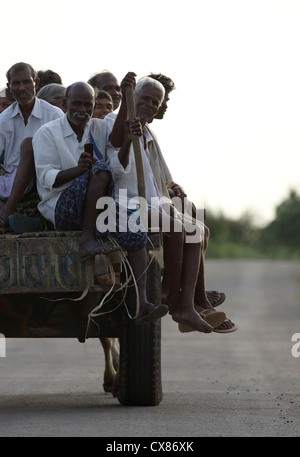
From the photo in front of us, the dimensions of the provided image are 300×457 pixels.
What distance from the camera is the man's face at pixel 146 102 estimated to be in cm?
957

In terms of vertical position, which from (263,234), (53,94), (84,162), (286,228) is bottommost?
(263,234)

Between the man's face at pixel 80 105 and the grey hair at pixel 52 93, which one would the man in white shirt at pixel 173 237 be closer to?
the man's face at pixel 80 105

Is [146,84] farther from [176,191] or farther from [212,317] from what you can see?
[212,317]

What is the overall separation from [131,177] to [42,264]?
999mm

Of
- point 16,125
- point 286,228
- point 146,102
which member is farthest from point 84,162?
Result: point 286,228

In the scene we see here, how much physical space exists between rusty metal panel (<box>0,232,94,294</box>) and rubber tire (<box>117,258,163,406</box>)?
943 millimetres

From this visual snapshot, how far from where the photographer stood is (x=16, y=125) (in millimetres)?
9867

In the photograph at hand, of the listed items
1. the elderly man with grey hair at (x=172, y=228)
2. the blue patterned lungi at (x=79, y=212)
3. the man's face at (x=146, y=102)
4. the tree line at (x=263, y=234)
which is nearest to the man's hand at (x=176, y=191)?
the elderly man with grey hair at (x=172, y=228)

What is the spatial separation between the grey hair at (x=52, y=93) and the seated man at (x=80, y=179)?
132cm

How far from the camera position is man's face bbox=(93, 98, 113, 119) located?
34.6 ft

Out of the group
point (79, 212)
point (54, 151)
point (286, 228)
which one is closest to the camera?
point (79, 212)

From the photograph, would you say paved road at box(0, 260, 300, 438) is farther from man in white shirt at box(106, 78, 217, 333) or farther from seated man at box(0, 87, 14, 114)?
seated man at box(0, 87, 14, 114)
